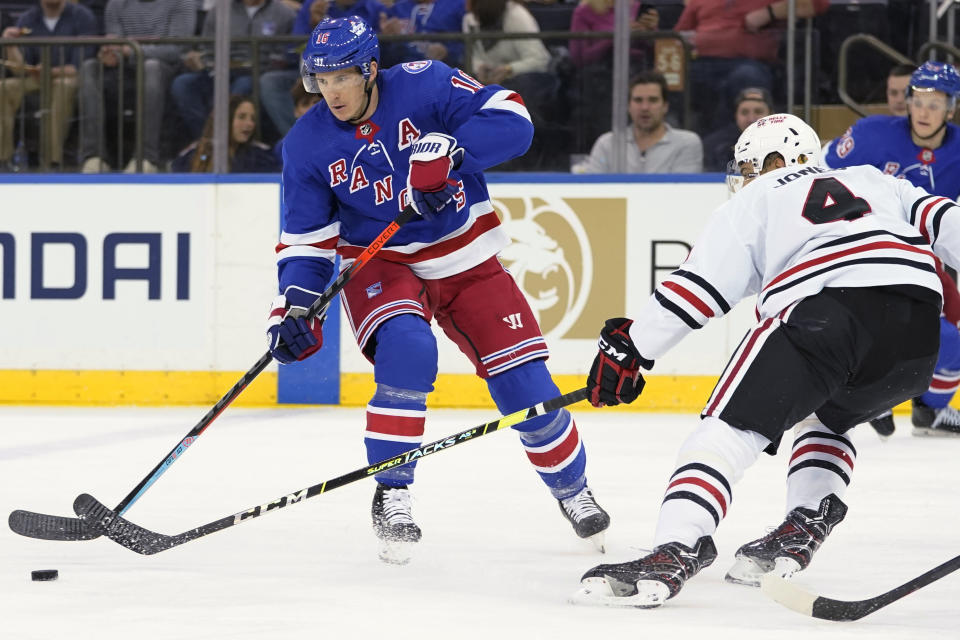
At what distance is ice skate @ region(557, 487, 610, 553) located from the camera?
9.93 feet

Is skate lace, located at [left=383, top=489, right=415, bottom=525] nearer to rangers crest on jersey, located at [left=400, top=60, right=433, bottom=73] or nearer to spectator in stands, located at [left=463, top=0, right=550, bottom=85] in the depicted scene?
rangers crest on jersey, located at [left=400, top=60, right=433, bottom=73]

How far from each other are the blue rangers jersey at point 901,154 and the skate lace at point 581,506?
2.24 meters

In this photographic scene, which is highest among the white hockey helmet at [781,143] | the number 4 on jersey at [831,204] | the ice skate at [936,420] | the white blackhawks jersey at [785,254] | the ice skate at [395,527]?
the white hockey helmet at [781,143]

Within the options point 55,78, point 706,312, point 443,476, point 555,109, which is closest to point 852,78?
point 555,109

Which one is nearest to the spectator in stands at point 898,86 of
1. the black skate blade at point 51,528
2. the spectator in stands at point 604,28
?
the spectator in stands at point 604,28

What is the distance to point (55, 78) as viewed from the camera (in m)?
5.96

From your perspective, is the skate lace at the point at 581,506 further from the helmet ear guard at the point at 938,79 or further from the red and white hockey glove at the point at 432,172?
the helmet ear guard at the point at 938,79

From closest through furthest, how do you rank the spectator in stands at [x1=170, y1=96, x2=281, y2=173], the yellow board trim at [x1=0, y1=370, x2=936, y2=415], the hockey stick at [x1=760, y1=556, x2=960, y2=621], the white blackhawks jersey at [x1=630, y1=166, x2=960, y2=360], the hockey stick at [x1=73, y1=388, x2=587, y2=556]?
1. the hockey stick at [x1=760, y1=556, x2=960, y2=621]
2. the white blackhawks jersey at [x1=630, y1=166, x2=960, y2=360]
3. the hockey stick at [x1=73, y1=388, x2=587, y2=556]
4. the yellow board trim at [x1=0, y1=370, x2=936, y2=415]
5. the spectator in stands at [x1=170, y1=96, x2=281, y2=173]

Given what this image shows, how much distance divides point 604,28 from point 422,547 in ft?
10.7

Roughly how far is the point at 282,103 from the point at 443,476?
237 cm

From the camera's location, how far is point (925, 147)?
16.0ft

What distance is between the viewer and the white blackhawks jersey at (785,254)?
2.39 m

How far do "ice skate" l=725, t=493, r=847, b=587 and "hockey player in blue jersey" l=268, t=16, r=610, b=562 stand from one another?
0.45 meters

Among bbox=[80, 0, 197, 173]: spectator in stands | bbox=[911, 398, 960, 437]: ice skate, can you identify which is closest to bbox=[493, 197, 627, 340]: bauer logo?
bbox=[911, 398, 960, 437]: ice skate
